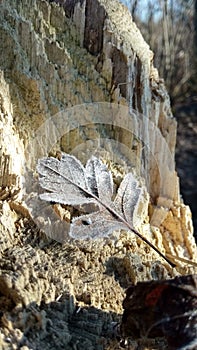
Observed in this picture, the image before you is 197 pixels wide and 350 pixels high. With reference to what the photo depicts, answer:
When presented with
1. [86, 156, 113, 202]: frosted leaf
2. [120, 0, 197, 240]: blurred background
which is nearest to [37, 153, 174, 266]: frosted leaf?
[86, 156, 113, 202]: frosted leaf

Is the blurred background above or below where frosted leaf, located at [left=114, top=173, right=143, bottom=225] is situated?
above

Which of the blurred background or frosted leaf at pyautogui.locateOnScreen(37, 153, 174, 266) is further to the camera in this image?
the blurred background

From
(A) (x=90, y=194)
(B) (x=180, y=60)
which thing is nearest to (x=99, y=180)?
(A) (x=90, y=194)

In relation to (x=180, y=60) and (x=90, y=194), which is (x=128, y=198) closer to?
(x=90, y=194)

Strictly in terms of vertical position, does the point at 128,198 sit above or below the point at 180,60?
below

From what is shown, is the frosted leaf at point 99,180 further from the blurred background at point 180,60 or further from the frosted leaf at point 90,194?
the blurred background at point 180,60

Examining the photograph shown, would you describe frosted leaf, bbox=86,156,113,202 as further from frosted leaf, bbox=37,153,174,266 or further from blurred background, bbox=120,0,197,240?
blurred background, bbox=120,0,197,240

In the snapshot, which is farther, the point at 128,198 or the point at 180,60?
the point at 180,60

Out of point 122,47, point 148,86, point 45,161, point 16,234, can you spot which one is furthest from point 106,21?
point 16,234

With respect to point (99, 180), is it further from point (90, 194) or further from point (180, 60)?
point (180, 60)

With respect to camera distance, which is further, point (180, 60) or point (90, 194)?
point (180, 60)
